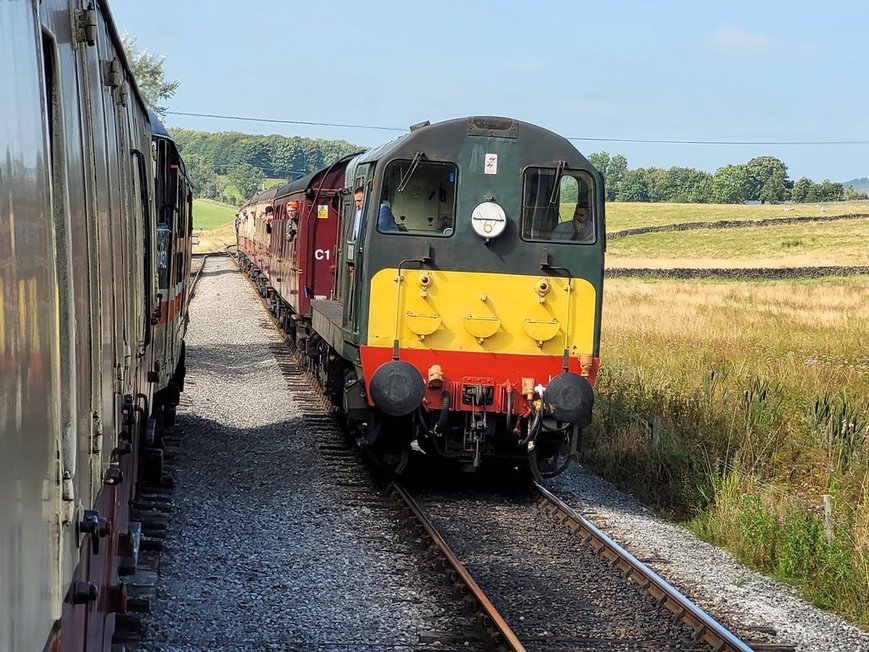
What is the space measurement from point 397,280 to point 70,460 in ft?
22.6

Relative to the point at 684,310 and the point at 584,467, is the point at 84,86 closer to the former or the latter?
the point at 584,467

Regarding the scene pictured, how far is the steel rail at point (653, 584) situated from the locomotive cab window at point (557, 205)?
2.37 meters

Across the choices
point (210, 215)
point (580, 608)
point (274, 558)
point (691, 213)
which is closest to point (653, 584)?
point (580, 608)

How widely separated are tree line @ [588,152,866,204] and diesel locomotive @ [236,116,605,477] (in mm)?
130806

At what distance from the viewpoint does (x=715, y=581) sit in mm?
7691

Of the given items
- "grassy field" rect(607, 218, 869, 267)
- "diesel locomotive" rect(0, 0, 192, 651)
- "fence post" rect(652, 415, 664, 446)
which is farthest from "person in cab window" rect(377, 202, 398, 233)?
"grassy field" rect(607, 218, 869, 267)

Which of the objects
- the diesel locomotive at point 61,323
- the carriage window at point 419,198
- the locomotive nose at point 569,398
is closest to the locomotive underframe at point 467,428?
the locomotive nose at point 569,398

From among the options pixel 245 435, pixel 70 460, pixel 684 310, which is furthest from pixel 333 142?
pixel 70 460

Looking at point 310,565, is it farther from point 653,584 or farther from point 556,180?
point 556,180

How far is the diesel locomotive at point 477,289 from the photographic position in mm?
9312

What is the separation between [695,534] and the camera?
9.20 m

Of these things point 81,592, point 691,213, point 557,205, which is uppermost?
point 691,213

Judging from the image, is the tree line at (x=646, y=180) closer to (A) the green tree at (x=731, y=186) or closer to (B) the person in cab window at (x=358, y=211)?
(A) the green tree at (x=731, y=186)

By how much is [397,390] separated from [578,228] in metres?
2.23
